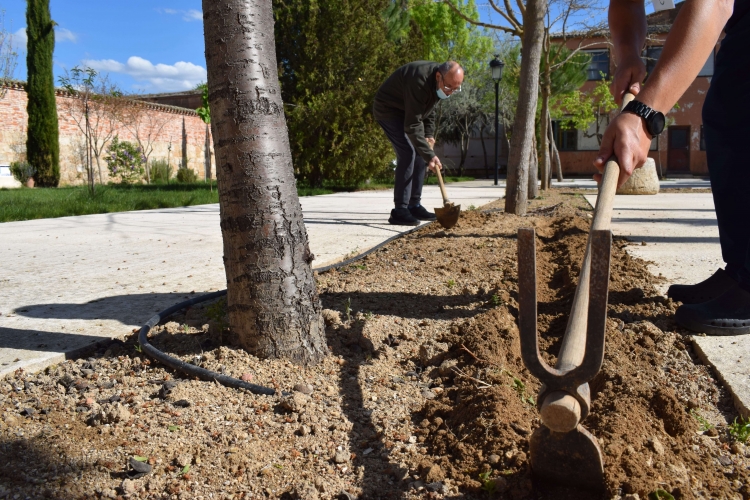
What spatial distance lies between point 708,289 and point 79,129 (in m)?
23.2

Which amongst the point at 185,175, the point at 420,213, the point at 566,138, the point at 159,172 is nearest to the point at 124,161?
the point at 159,172

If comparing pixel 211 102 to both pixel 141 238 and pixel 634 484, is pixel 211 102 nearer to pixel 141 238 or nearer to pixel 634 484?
pixel 634 484

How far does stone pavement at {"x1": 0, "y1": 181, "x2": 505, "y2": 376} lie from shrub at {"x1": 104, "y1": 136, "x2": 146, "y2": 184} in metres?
14.5

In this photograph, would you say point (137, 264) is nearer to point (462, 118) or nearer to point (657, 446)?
point (657, 446)

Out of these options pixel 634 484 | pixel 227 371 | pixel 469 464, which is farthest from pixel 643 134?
pixel 227 371

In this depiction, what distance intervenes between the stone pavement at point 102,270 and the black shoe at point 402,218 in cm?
17

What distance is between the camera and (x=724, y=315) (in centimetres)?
252

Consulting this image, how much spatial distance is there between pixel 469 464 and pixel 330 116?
14.8 m

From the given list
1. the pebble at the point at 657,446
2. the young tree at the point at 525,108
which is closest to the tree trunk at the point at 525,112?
the young tree at the point at 525,108

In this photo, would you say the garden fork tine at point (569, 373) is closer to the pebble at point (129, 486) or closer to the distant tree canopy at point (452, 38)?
the pebble at point (129, 486)

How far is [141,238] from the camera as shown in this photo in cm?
604

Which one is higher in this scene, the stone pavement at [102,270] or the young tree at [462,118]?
the young tree at [462,118]

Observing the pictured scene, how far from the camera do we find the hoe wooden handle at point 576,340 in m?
1.29

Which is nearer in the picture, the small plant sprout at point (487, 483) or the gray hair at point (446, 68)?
the small plant sprout at point (487, 483)
